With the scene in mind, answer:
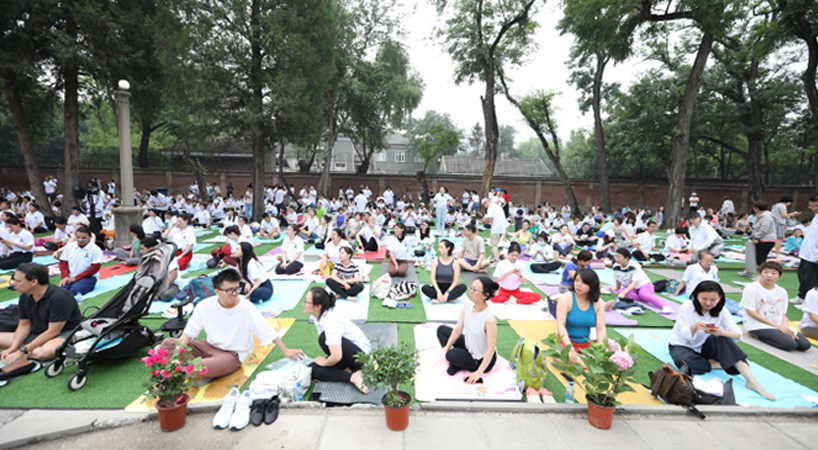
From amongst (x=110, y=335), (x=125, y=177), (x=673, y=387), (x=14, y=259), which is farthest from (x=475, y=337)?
(x=125, y=177)

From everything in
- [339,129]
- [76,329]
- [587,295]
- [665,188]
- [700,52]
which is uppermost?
[700,52]

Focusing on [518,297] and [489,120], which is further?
[489,120]

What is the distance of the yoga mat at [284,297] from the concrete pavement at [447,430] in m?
2.79

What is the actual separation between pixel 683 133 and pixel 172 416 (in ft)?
61.1

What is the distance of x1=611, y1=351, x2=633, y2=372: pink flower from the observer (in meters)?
3.07

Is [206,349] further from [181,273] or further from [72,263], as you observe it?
[181,273]

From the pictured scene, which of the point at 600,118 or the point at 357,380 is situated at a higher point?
the point at 600,118

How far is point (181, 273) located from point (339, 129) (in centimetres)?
1773

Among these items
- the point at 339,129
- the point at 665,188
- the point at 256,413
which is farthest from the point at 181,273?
the point at 665,188

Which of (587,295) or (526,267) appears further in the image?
(526,267)

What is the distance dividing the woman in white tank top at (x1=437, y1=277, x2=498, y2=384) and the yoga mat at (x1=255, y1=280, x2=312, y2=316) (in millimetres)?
3144

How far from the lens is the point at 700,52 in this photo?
575 inches

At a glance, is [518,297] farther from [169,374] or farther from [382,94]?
[382,94]

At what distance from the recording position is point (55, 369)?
390 centimetres
